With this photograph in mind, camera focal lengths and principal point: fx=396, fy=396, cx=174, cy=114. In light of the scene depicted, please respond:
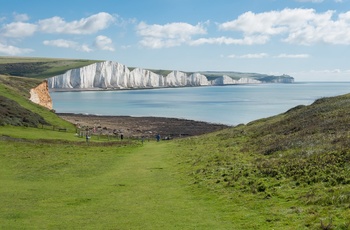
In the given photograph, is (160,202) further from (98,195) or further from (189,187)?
(98,195)

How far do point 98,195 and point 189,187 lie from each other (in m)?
4.57

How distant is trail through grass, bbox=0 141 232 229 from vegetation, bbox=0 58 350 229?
0.04 m

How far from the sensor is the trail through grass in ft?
47.0

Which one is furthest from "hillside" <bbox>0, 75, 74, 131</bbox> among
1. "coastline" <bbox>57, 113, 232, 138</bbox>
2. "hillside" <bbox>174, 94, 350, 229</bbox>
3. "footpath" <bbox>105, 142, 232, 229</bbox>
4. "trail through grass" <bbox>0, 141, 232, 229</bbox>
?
"footpath" <bbox>105, 142, 232, 229</bbox>

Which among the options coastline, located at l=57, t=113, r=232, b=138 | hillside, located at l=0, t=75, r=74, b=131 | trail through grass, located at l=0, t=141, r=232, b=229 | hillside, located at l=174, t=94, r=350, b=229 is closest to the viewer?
hillside, located at l=174, t=94, r=350, b=229

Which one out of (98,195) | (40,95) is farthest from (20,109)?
(98,195)

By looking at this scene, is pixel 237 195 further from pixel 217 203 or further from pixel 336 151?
pixel 336 151

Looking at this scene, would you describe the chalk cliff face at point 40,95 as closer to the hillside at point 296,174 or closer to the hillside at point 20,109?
the hillside at point 20,109

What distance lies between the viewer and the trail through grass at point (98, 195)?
47.0 feet

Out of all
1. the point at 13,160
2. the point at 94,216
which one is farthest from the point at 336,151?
the point at 13,160

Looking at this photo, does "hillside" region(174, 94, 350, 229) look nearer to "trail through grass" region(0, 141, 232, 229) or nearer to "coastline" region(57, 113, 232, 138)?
"trail through grass" region(0, 141, 232, 229)

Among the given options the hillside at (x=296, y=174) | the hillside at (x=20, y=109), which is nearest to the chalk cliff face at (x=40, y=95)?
the hillside at (x=20, y=109)

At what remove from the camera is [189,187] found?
20.2m

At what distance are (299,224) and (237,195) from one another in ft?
16.7
